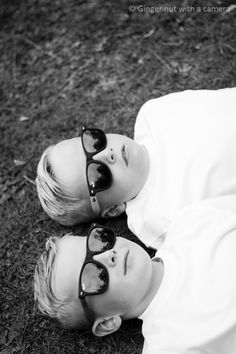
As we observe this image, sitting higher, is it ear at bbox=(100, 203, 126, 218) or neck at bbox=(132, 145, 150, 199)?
neck at bbox=(132, 145, 150, 199)

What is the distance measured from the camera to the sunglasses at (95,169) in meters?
3.77

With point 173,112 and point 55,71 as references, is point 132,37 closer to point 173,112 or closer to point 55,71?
point 55,71

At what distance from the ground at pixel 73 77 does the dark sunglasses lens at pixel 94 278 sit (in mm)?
888

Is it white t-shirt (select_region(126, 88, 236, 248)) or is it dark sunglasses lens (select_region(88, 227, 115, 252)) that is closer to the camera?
dark sunglasses lens (select_region(88, 227, 115, 252))

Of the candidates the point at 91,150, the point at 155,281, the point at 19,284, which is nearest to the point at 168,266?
the point at 155,281

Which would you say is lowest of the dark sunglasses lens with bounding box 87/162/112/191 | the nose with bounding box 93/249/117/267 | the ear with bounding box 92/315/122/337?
the ear with bounding box 92/315/122/337

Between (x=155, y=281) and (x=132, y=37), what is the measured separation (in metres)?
3.37

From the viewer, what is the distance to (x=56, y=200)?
12.6 ft

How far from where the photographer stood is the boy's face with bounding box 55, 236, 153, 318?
10.3ft

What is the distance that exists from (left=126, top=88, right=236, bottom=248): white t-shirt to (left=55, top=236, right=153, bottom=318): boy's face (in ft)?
1.81

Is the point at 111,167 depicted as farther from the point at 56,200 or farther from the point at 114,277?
the point at 114,277

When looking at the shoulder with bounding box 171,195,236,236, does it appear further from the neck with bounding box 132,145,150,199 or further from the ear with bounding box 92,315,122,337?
the ear with bounding box 92,315,122,337

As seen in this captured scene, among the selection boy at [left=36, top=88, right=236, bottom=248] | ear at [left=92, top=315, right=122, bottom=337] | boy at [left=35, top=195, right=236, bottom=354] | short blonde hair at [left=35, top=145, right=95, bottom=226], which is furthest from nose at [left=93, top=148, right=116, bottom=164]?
ear at [left=92, top=315, right=122, bottom=337]

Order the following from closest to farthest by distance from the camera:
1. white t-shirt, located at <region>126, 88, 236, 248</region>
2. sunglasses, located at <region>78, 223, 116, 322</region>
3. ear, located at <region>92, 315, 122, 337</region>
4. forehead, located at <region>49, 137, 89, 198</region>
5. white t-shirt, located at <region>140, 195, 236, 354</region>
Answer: white t-shirt, located at <region>140, 195, 236, 354</region> → sunglasses, located at <region>78, 223, 116, 322</region> → ear, located at <region>92, 315, 122, 337</region> → white t-shirt, located at <region>126, 88, 236, 248</region> → forehead, located at <region>49, 137, 89, 198</region>
